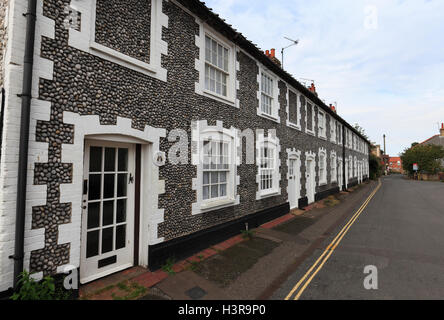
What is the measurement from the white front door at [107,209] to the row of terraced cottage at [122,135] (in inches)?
A: 0.8

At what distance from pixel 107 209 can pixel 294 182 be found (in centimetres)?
961

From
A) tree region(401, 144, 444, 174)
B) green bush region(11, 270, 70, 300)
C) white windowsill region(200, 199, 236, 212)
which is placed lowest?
green bush region(11, 270, 70, 300)

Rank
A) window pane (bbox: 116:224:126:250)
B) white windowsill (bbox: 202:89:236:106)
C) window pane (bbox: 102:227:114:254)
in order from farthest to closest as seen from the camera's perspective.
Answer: white windowsill (bbox: 202:89:236:106) → window pane (bbox: 116:224:126:250) → window pane (bbox: 102:227:114:254)

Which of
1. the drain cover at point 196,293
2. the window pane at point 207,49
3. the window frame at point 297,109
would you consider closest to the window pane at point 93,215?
the drain cover at point 196,293

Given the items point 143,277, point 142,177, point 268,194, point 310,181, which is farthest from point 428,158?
point 143,277

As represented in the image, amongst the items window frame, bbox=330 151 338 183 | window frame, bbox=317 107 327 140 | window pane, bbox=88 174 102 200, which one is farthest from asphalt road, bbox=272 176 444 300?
window frame, bbox=330 151 338 183

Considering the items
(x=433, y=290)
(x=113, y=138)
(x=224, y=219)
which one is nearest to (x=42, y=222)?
(x=113, y=138)

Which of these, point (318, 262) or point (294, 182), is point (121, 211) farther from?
point (294, 182)

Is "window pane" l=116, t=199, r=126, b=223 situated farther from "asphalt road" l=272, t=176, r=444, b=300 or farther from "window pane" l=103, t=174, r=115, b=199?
"asphalt road" l=272, t=176, r=444, b=300

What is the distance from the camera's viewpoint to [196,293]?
13.0ft

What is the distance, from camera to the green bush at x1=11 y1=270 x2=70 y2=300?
287 centimetres

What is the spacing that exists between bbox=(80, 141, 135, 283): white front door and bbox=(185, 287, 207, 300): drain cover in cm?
159

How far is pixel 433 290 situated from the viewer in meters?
4.01
